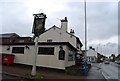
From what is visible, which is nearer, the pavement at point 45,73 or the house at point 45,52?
the pavement at point 45,73

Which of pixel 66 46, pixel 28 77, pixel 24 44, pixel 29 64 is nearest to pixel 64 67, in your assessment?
pixel 66 46

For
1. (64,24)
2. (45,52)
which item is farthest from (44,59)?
(64,24)

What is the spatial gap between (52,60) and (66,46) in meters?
2.33

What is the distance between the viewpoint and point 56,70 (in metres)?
23.1

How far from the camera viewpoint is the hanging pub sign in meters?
18.7

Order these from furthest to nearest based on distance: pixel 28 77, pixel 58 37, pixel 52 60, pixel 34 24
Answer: pixel 58 37, pixel 52 60, pixel 34 24, pixel 28 77

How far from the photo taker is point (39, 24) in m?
18.8

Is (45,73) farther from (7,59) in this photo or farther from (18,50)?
(18,50)

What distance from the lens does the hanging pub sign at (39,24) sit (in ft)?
61.2

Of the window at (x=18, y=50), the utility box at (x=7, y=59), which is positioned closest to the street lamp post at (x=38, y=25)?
the utility box at (x=7, y=59)

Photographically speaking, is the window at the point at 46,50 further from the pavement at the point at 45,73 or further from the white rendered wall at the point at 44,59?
the pavement at the point at 45,73

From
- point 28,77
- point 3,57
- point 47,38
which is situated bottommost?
point 28,77

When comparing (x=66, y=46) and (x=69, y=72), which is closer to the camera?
(x=69, y=72)

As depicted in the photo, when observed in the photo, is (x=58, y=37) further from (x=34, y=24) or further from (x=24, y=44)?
(x=34, y=24)
